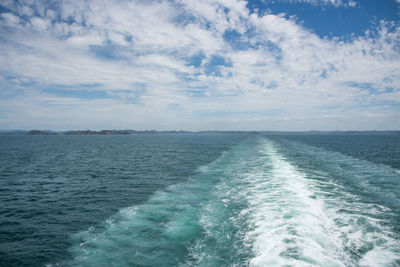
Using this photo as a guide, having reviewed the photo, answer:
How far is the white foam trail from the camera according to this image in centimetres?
648

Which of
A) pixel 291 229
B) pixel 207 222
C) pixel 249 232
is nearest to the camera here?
pixel 291 229

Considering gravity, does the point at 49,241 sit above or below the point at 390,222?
below

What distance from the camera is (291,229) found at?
8258mm

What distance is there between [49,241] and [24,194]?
8455 millimetres

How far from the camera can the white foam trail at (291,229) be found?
648 cm

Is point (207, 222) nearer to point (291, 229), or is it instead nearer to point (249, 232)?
point (249, 232)

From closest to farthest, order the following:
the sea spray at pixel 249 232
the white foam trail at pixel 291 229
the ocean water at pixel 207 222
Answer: the white foam trail at pixel 291 229 → the sea spray at pixel 249 232 → the ocean water at pixel 207 222

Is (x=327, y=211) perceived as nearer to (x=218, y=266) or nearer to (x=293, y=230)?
(x=293, y=230)

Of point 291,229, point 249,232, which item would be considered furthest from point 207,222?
point 291,229

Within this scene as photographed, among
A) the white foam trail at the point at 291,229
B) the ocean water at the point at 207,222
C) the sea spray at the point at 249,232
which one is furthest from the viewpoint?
the ocean water at the point at 207,222

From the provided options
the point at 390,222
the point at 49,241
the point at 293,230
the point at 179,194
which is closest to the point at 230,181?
the point at 179,194

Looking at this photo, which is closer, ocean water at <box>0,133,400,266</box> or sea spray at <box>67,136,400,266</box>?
sea spray at <box>67,136,400,266</box>

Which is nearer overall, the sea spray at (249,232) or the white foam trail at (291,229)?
the white foam trail at (291,229)

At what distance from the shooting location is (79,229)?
30.7 feet
